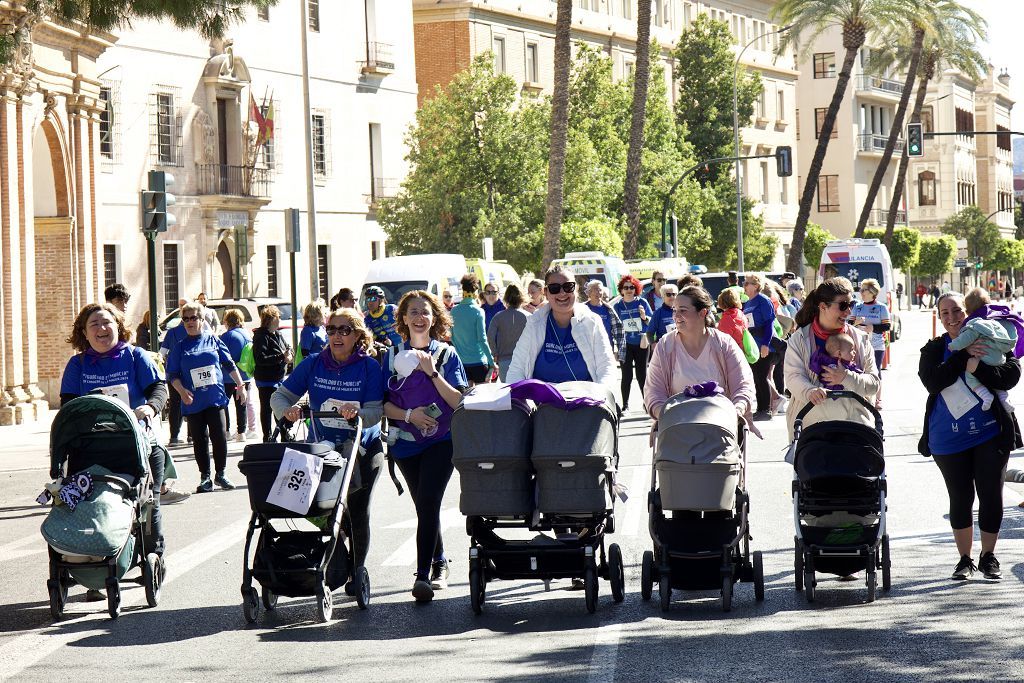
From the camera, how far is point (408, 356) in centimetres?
928

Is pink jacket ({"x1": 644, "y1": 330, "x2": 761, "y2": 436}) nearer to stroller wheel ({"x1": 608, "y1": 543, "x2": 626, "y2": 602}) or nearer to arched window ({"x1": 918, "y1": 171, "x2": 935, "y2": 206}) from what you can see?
stroller wheel ({"x1": 608, "y1": 543, "x2": 626, "y2": 602})

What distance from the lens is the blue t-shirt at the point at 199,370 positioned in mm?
14680

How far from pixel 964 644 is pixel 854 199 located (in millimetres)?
84929

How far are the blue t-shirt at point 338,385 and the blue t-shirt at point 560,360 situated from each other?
104cm

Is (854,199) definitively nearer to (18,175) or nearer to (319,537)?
(18,175)

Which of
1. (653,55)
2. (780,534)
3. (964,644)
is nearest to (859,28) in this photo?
(653,55)

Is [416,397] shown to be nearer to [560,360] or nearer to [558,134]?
[560,360]

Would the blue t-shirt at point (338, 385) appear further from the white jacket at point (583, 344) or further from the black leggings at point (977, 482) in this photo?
the black leggings at point (977, 482)

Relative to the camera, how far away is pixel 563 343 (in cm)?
977

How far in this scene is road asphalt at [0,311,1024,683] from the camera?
7527mm

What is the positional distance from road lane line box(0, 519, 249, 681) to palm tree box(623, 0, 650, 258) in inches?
1176

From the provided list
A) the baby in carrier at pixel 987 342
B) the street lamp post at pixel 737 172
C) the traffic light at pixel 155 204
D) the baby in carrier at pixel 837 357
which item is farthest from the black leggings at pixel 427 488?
the street lamp post at pixel 737 172

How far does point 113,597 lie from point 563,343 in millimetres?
2945

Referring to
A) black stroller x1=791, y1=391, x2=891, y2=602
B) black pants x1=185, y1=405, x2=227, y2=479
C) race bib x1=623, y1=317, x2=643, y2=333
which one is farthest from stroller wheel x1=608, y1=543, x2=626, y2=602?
race bib x1=623, y1=317, x2=643, y2=333
